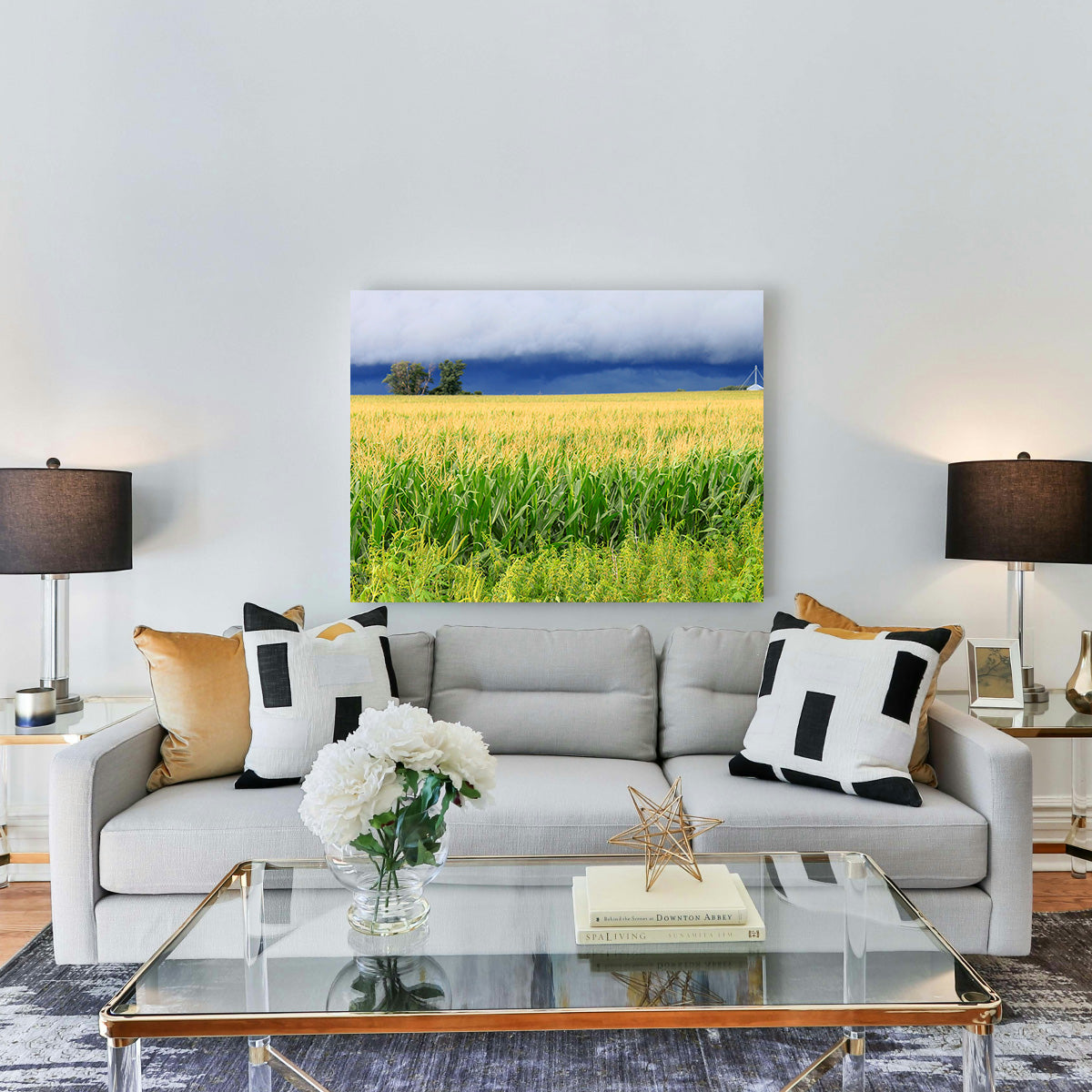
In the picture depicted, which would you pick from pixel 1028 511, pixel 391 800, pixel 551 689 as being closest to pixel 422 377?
pixel 551 689

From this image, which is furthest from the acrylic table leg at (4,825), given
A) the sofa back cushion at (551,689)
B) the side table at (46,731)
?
the sofa back cushion at (551,689)

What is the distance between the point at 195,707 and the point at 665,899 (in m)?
1.43

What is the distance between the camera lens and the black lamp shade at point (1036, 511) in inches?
104

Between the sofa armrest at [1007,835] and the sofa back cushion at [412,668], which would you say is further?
the sofa back cushion at [412,668]

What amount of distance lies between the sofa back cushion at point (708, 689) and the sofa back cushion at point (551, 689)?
58mm

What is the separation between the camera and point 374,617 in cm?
268

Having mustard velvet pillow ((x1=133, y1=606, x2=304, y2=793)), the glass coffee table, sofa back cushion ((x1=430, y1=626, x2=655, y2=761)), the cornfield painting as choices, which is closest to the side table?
mustard velvet pillow ((x1=133, y1=606, x2=304, y2=793))

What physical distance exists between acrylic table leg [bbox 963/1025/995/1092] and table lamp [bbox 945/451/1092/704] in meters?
1.63

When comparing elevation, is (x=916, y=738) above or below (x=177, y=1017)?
above

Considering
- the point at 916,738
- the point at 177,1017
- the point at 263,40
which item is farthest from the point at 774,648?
the point at 263,40

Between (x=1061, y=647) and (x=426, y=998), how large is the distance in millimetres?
2633

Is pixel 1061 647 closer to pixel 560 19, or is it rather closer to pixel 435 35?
pixel 560 19

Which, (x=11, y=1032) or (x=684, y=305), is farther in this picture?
(x=684, y=305)

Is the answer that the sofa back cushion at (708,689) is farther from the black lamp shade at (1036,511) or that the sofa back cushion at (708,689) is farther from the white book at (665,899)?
the white book at (665,899)
